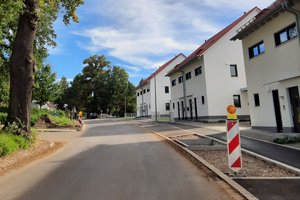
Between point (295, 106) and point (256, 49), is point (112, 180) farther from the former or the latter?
point (256, 49)

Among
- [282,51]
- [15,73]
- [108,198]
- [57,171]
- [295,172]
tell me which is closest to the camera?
[108,198]

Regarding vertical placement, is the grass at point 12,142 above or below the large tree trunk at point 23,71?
below

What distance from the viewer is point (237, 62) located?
31.4 meters

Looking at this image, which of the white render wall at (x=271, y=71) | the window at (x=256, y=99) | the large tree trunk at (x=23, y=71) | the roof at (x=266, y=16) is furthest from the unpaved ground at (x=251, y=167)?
the window at (x=256, y=99)

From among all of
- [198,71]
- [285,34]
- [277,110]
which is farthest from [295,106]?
[198,71]

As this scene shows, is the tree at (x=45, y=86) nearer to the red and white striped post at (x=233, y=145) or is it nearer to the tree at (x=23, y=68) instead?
the tree at (x=23, y=68)

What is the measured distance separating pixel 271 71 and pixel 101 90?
227ft

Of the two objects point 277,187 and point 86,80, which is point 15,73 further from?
point 86,80

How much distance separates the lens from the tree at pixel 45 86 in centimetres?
4111

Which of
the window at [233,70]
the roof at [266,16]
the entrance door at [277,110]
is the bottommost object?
the entrance door at [277,110]

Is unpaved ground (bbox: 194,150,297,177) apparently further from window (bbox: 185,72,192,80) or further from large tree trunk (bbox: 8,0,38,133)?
window (bbox: 185,72,192,80)

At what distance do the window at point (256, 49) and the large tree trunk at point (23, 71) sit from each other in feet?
43.9

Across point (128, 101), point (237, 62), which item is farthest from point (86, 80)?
point (237, 62)

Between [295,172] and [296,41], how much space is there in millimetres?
10085
